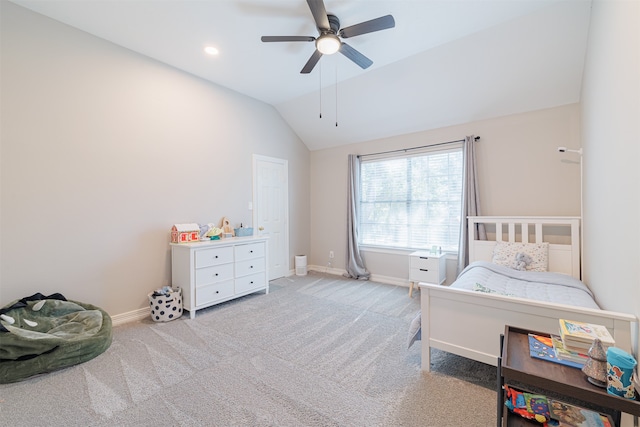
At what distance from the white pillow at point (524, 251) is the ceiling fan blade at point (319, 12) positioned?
3021 millimetres

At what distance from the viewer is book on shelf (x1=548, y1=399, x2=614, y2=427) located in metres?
1.25

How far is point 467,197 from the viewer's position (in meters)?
3.54

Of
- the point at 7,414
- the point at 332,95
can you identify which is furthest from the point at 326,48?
the point at 7,414

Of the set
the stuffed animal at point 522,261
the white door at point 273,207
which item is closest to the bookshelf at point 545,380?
the stuffed animal at point 522,261

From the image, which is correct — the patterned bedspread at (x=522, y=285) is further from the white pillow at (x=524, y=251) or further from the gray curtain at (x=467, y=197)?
the gray curtain at (x=467, y=197)

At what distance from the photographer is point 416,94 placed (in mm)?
3547

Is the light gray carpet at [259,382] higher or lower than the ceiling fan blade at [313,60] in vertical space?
lower

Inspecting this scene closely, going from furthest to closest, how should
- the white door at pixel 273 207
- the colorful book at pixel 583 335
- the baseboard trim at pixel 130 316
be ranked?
the white door at pixel 273 207
the baseboard trim at pixel 130 316
the colorful book at pixel 583 335

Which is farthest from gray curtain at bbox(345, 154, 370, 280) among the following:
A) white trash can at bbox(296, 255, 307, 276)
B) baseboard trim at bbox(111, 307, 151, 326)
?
baseboard trim at bbox(111, 307, 151, 326)

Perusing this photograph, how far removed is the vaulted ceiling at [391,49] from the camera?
7.67 feet

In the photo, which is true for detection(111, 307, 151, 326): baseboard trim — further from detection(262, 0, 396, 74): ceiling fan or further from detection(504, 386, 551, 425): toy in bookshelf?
detection(504, 386, 551, 425): toy in bookshelf

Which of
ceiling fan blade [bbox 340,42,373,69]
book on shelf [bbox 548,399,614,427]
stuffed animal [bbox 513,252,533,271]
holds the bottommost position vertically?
book on shelf [bbox 548,399,614,427]

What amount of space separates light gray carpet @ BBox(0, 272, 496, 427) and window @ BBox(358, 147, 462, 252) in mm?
1654

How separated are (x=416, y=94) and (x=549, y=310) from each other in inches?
116
